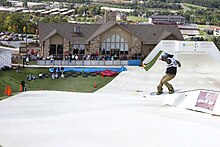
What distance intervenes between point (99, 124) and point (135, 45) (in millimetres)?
23984

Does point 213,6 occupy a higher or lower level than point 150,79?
higher

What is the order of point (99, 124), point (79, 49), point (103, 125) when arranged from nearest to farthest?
1. point (103, 125)
2. point (99, 124)
3. point (79, 49)

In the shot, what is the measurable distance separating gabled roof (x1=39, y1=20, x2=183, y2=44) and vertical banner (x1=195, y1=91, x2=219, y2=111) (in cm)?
2126

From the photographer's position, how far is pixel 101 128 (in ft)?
28.0

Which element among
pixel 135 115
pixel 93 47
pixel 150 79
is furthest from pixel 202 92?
pixel 93 47

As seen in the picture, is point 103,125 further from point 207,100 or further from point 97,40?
point 97,40

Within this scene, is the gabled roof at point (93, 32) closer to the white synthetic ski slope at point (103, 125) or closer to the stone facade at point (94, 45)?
the stone facade at point (94, 45)

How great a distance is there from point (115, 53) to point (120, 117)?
23.3m

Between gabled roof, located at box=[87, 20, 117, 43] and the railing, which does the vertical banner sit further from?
gabled roof, located at box=[87, 20, 117, 43]

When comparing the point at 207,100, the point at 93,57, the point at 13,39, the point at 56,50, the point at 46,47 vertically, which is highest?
the point at 13,39

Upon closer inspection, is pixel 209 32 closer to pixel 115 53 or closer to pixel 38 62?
pixel 115 53

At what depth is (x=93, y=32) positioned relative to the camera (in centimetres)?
3309

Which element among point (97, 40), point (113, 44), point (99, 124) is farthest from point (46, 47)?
point (99, 124)

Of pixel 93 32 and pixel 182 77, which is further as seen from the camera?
pixel 93 32
